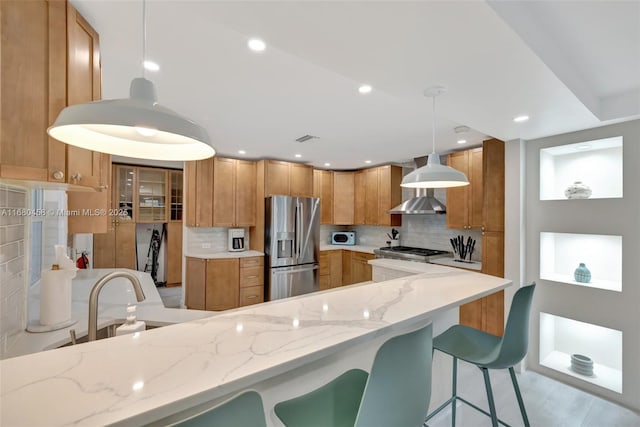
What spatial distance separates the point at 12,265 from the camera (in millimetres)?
1354

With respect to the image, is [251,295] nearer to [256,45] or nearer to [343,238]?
[343,238]

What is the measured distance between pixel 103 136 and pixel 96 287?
593 mm

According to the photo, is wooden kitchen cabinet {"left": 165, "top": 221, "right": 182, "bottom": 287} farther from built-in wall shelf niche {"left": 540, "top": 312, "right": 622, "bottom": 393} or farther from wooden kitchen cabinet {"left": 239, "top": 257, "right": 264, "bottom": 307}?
built-in wall shelf niche {"left": 540, "top": 312, "right": 622, "bottom": 393}

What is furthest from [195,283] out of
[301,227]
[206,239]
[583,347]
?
[583,347]

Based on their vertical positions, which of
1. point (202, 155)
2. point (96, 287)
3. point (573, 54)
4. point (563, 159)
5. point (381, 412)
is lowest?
point (381, 412)

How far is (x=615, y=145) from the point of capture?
2463 millimetres

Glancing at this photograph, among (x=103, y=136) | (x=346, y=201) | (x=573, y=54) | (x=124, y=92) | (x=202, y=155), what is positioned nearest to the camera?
(x=103, y=136)

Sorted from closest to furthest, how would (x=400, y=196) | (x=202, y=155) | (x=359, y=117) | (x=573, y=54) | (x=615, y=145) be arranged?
(x=202, y=155) → (x=573, y=54) → (x=615, y=145) → (x=359, y=117) → (x=400, y=196)

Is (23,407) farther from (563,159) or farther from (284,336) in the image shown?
(563,159)

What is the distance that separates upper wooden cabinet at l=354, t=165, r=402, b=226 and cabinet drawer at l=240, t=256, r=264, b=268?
6.48 feet

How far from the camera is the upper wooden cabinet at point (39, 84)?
0.94 meters

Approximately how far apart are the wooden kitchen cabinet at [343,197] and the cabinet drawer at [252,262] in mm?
1726

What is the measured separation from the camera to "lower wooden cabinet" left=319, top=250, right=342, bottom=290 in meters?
5.26

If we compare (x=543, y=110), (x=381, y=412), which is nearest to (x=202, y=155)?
(x=381, y=412)
